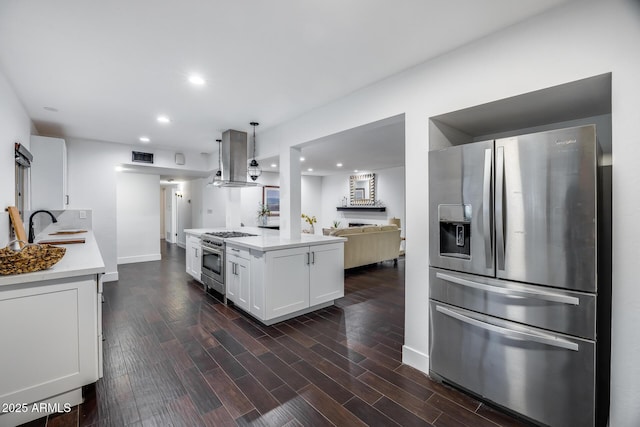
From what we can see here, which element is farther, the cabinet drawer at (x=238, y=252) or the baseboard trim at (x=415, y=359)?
the cabinet drawer at (x=238, y=252)

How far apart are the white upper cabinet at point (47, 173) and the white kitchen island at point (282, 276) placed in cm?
260

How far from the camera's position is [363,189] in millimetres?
8961

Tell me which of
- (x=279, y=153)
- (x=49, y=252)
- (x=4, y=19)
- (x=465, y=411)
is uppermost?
(x=4, y=19)

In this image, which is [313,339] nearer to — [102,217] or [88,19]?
[88,19]

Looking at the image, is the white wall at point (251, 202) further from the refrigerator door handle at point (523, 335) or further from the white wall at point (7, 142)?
the refrigerator door handle at point (523, 335)

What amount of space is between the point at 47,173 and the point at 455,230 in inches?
202

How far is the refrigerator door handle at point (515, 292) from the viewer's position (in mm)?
1502

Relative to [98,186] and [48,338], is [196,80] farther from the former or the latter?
[98,186]

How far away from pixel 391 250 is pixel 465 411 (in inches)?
177

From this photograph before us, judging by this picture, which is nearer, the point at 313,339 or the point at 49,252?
the point at 49,252

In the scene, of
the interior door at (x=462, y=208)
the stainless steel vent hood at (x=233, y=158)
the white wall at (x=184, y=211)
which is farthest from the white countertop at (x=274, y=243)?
the white wall at (x=184, y=211)

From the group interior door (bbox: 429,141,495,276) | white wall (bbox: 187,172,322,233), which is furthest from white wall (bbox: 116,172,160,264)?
interior door (bbox: 429,141,495,276)

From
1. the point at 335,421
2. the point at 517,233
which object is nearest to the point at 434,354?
the point at 335,421

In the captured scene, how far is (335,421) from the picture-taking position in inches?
65.4
